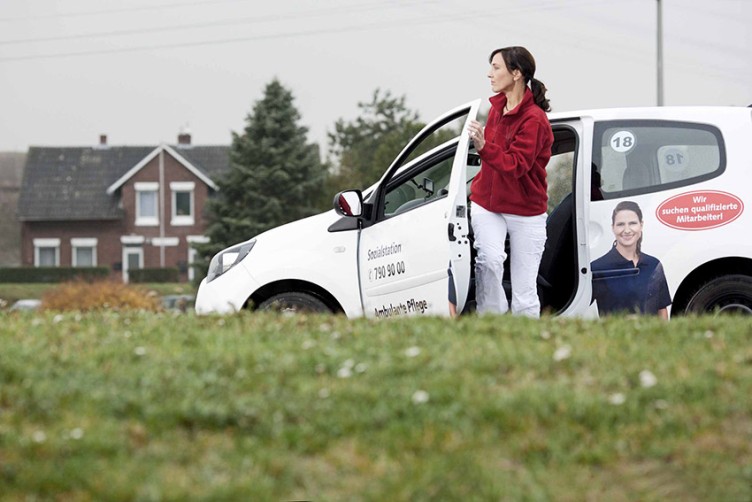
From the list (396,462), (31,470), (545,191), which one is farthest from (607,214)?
(31,470)

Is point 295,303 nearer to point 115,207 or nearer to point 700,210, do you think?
point 700,210

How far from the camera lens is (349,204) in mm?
9219

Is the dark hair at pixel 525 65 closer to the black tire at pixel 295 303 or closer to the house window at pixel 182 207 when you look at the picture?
the black tire at pixel 295 303

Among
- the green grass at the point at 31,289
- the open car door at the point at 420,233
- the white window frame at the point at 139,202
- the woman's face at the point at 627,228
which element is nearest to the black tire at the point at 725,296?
the woman's face at the point at 627,228

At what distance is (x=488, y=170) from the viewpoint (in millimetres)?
8492

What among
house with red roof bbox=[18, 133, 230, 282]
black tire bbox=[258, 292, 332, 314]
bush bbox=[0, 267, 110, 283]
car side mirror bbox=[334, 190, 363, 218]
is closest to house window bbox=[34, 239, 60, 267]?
house with red roof bbox=[18, 133, 230, 282]

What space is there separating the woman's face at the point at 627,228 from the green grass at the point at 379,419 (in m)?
2.26

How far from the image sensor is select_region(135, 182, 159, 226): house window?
65.8m

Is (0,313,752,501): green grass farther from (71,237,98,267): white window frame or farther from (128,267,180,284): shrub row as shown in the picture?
(71,237,98,267): white window frame

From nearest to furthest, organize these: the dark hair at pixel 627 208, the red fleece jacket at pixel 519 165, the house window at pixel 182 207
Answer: the red fleece jacket at pixel 519 165
the dark hair at pixel 627 208
the house window at pixel 182 207

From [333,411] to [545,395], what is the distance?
927 mm

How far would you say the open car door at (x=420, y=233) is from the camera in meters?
8.41

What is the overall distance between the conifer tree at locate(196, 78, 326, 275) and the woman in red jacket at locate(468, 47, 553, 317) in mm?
44066

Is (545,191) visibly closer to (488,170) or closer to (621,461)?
(488,170)
